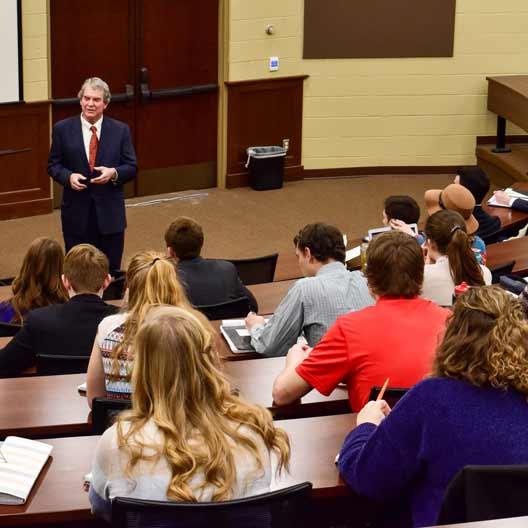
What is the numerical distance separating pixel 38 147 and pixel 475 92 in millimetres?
4095

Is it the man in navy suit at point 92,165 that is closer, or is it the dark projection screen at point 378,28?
the man in navy suit at point 92,165

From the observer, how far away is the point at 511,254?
19.6 feet

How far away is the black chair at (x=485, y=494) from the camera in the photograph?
2.53 meters

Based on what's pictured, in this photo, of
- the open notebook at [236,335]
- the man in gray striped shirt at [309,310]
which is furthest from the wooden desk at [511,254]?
the open notebook at [236,335]

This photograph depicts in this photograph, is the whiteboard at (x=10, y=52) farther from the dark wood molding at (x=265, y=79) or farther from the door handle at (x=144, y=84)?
the dark wood molding at (x=265, y=79)

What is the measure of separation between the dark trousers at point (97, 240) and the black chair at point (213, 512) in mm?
4092

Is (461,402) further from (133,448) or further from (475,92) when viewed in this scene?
(475,92)

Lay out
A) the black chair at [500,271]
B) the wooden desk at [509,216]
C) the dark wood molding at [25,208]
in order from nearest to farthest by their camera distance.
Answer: the black chair at [500,271] → the wooden desk at [509,216] → the dark wood molding at [25,208]

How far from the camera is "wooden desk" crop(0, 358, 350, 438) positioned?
11.0 ft

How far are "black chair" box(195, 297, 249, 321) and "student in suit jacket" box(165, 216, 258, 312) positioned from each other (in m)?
0.10

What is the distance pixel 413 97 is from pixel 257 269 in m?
4.96

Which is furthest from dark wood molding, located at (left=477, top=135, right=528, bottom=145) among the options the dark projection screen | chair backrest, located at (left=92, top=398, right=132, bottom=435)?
chair backrest, located at (left=92, top=398, right=132, bottom=435)

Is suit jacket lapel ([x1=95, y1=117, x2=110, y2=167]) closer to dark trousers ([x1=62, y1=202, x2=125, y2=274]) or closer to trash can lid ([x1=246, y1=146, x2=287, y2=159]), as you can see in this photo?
dark trousers ([x1=62, y1=202, x2=125, y2=274])

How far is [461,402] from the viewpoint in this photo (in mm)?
2656
